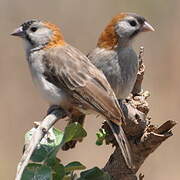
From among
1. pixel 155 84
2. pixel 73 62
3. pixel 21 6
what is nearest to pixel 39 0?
pixel 21 6

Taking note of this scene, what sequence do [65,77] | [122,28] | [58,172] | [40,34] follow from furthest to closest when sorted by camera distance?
[122,28] → [40,34] → [65,77] → [58,172]

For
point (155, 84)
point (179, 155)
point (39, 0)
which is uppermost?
point (39, 0)

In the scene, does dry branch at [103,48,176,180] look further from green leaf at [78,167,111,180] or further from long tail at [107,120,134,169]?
green leaf at [78,167,111,180]

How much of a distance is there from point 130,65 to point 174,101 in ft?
12.4

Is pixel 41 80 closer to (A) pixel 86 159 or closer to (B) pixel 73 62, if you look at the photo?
(B) pixel 73 62

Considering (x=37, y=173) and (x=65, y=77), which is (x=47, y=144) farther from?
(x=65, y=77)

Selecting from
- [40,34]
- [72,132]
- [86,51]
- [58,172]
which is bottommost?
[86,51]

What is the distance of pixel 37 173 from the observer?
3.87 meters

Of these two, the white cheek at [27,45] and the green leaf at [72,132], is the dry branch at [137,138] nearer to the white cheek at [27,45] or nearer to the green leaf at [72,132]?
the green leaf at [72,132]

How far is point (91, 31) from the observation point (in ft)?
35.6

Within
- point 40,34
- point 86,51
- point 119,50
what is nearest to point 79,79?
point 40,34

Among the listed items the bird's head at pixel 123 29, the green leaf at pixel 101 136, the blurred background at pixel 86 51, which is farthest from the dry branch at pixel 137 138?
the blurred background at pixel 86 51

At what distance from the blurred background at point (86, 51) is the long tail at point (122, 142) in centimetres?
426

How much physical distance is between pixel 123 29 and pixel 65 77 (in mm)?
1117
